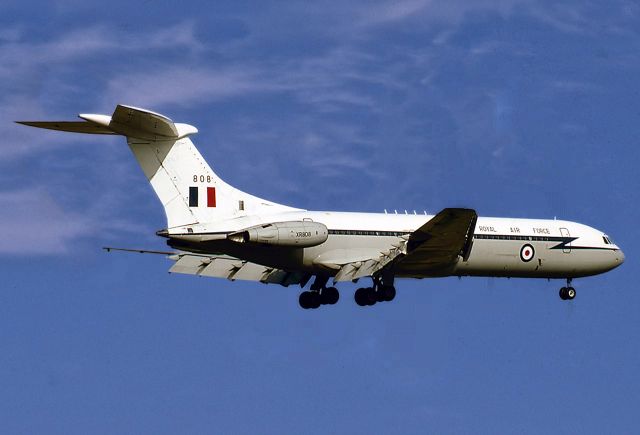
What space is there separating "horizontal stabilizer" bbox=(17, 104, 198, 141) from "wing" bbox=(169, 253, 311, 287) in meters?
7.38

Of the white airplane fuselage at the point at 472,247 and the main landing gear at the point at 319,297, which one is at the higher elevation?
the white airplane fuselage at the point at 472,247

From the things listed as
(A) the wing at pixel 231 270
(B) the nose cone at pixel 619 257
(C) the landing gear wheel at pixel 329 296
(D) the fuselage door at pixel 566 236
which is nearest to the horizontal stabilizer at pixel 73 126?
(A) the wing at pixel 231 270

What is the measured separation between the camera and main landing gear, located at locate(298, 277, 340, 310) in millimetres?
51125

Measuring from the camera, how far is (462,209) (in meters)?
46.2

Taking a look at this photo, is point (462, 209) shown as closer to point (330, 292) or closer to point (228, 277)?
point (330, 292)

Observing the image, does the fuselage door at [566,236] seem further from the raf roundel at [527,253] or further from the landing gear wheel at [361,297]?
the landing gear wheel at [361,297]

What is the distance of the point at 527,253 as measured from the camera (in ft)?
176

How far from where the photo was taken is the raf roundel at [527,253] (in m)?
53.3

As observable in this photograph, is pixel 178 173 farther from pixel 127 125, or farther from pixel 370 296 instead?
pixel 370 296

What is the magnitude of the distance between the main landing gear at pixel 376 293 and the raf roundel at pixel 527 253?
20.6ft

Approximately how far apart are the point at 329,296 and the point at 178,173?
27.2ft

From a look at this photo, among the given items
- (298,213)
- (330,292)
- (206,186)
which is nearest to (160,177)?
(206,186)

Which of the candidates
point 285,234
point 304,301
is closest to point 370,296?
point 304,301

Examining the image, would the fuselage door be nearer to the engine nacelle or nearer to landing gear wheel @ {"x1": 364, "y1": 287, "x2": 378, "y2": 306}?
landing gear wheel @ {"x1": 364, "y1": 287, "x2": 378, "y2": 306}
